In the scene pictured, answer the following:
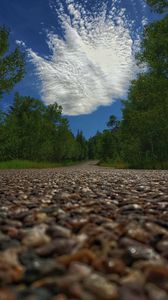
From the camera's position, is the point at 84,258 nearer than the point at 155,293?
No

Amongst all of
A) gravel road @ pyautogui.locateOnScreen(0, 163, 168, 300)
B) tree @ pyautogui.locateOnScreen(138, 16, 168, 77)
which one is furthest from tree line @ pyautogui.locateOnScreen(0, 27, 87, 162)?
gravel road @ pyautogui.locateOnScreen(0, 163, 168, 300)

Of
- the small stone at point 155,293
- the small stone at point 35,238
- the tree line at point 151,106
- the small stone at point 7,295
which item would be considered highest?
the tree line at point 151,106

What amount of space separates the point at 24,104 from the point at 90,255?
185 ft

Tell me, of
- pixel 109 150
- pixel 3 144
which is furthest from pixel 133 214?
pixel 109 150

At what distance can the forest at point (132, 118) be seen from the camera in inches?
869

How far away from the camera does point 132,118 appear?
3416cm

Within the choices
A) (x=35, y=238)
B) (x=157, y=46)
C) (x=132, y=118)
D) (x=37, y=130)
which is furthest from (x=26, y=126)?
(x=35, y=238)

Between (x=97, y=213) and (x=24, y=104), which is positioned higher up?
(x=24, y=104)

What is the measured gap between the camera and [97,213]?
3729 millimetres

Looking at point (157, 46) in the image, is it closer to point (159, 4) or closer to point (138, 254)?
point (159, 4)

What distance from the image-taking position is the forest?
72.4ft

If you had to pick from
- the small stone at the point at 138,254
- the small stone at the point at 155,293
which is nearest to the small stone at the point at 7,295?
the small stone at the point at 155,293

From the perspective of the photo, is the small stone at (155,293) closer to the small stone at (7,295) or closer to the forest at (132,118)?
the small stone at (7,295)

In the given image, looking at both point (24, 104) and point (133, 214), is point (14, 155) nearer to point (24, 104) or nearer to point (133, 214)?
point (24, 104)
